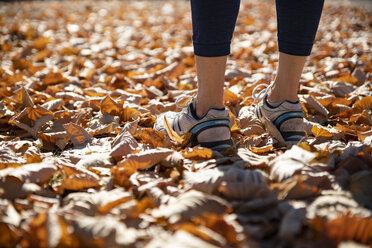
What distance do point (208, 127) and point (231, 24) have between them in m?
0.43

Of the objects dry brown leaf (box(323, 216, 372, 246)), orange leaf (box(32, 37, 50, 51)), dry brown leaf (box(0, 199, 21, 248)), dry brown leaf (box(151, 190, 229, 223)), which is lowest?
orange leaf (box(32, 37, 50, 51))

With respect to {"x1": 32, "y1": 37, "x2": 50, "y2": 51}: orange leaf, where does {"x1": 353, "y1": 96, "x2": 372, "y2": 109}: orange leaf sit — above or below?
above

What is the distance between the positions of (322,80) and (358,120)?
3.27 ft

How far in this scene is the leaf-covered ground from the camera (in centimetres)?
78

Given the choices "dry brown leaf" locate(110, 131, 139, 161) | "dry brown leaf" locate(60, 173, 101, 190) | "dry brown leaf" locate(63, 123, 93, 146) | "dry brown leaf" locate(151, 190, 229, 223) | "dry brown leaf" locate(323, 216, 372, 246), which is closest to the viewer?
"dry brown leaf" locate(323, 216, 372, 246)

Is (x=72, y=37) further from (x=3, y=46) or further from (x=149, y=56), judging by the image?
(x=149, y=56)

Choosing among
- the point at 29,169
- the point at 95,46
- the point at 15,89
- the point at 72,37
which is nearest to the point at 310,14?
the point at 29,169

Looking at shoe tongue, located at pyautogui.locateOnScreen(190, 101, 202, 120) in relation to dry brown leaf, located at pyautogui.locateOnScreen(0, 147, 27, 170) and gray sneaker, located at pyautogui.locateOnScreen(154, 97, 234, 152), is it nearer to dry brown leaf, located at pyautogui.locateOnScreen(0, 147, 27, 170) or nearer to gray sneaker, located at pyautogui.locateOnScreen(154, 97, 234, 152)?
gray sneaker, located at pyautogui.locateOnScreen(154, 97, 234, 152)

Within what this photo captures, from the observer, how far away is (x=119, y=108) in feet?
5.93

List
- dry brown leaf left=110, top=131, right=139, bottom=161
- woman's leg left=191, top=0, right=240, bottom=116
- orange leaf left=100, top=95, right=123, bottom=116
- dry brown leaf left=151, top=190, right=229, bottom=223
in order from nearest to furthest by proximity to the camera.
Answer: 1. dry brown leaf left=151, top=190, right=229, bottom=223
2. woman's leg left=191, top=0, right=240, bottom=116
3. dry brown leaf left=110, top=131, right=139, bottom=161
4. orange leaf left=100, top=95, right=123, bottom=116

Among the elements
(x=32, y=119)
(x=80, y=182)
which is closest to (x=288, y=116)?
(x=80, y=182)

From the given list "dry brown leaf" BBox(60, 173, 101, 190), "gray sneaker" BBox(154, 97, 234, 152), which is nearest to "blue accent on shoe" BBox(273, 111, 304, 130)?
"gray sneaker" BBox(154, 97, 234, 152)

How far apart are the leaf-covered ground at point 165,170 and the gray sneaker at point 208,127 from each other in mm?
58

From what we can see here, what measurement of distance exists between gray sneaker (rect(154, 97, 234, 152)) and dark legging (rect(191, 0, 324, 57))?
26 cm
